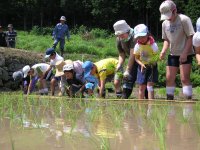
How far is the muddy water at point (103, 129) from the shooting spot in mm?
2511

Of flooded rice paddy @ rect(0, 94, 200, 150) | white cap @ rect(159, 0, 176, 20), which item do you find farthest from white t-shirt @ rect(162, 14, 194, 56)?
flooded rice paddy @ rect(0, 94, 200, 150)

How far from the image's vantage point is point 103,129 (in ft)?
10.1

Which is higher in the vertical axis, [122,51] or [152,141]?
[122,51]

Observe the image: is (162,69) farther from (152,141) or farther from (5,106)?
(152,141)

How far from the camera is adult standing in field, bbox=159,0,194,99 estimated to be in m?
5.49

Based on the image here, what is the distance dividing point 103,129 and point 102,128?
5 cm

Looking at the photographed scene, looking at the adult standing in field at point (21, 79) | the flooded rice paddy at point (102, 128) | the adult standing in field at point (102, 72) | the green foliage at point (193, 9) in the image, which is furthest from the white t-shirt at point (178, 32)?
the green foliage at point (193, 9)

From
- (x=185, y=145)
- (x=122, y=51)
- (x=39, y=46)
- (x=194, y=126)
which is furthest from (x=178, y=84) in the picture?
(x=39, y=46)

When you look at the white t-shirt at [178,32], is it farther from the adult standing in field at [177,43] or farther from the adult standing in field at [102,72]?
the adult standing in field at [102,72]

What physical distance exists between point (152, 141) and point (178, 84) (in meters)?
8.42

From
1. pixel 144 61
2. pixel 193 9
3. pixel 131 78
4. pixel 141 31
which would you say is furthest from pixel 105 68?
pixel 193 9

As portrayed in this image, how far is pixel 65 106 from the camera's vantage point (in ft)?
15.8

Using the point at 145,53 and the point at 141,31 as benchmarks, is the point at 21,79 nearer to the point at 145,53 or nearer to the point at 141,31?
the point at 145,53

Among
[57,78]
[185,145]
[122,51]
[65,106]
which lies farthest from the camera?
[57,78]
